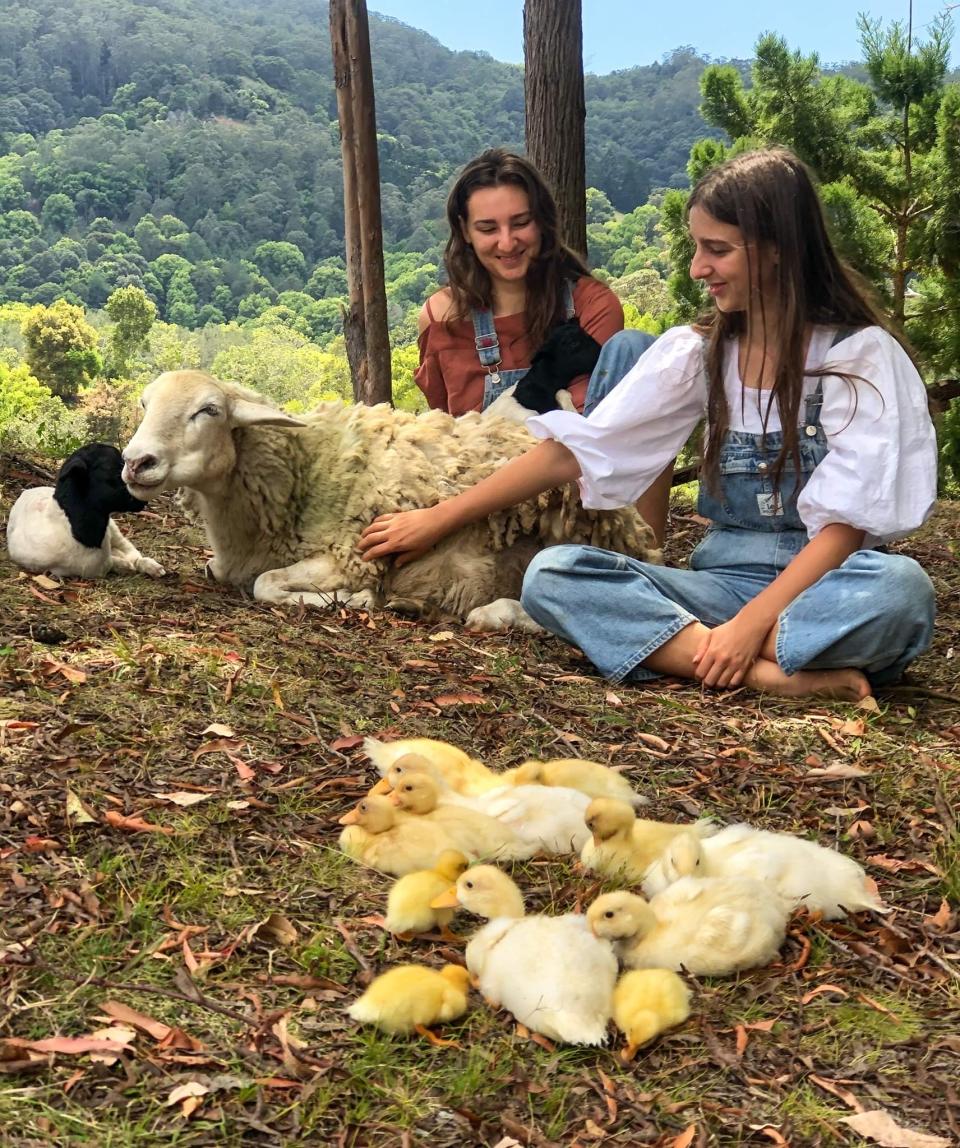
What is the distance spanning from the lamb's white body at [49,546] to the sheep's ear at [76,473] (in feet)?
0.42

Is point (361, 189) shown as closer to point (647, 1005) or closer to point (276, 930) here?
point (276, 930)

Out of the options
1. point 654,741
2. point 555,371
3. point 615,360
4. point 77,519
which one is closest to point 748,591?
point 654,741

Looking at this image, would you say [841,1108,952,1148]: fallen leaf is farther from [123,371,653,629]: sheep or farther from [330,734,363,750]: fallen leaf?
[123,371,653,629]: sheep

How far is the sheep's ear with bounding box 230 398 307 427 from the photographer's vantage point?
16.4 feet

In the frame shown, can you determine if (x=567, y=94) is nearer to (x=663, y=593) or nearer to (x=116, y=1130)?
(x=663, y=593)

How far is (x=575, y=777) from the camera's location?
3072 millimetres

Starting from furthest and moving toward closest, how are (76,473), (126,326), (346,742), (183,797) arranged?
1. (126,326)
2. (76,473)
3. (346,742)
4. (183,797)

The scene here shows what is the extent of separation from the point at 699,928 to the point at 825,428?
7.34 ft

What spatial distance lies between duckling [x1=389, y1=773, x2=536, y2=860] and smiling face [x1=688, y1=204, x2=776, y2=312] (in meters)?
2.09

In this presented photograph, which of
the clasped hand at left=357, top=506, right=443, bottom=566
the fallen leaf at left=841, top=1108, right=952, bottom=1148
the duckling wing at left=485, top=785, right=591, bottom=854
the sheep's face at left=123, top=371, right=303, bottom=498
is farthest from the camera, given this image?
the clasped hand at left=357, top=506, right=443, bottom=566

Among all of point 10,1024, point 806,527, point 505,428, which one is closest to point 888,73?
point 505,428

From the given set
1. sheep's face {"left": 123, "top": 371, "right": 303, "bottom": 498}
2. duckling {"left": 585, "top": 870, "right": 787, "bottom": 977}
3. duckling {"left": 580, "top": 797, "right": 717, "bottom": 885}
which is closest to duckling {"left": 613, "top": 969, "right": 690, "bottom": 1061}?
duckling {"left": 585, "top": 870, "right": 787, "bottom": 977}

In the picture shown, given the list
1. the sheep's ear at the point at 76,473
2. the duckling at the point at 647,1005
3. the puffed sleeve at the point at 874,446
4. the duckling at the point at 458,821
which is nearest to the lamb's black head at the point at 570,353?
the puffed sleeve at the point at 874,446

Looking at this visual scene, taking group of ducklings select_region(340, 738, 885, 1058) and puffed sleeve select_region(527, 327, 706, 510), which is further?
puffed sleeve select_region(527, 327, 706, 510)
